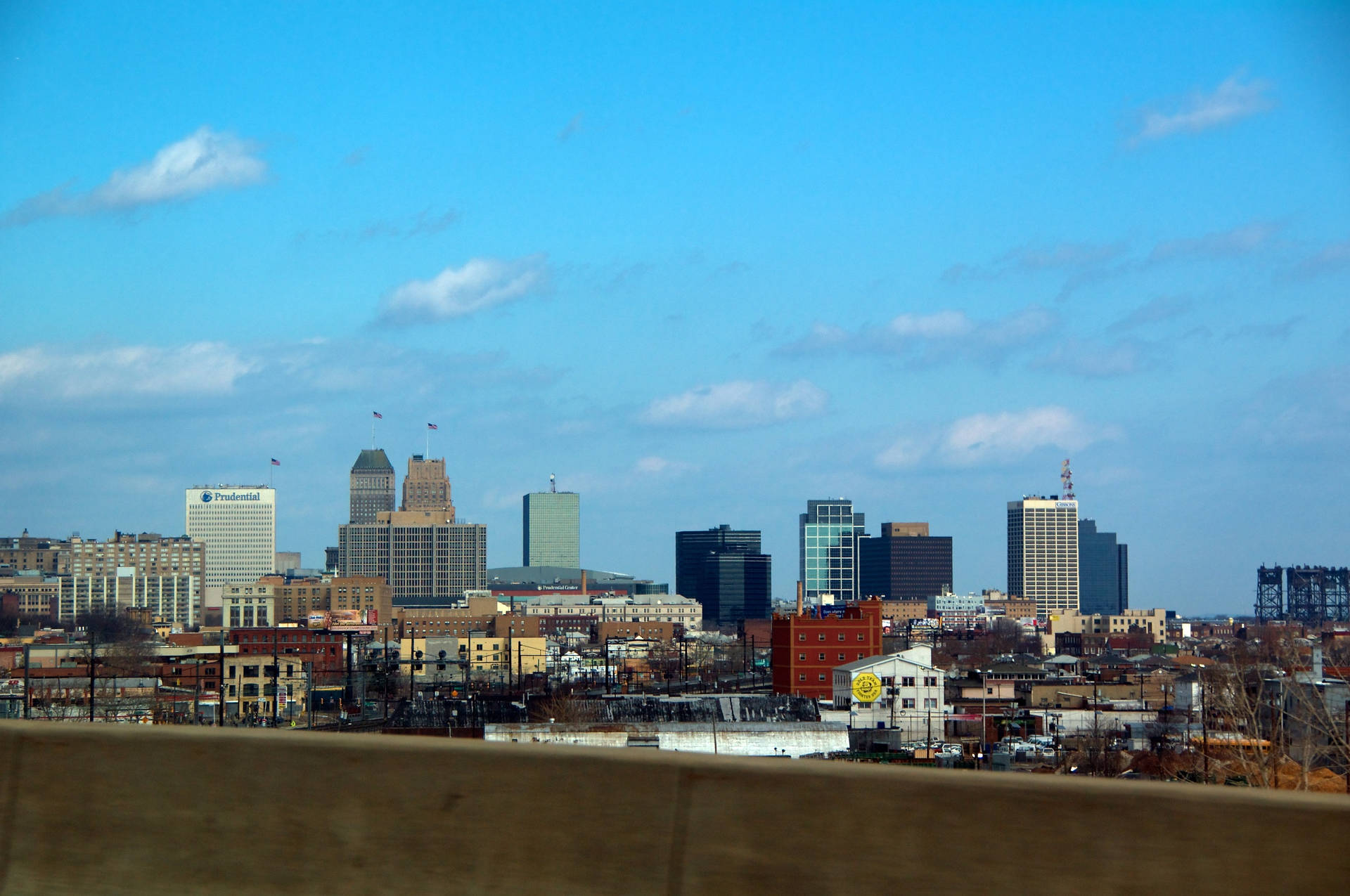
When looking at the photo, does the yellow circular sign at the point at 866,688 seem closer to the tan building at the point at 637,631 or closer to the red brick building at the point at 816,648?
the red brick building at the point at 816,648

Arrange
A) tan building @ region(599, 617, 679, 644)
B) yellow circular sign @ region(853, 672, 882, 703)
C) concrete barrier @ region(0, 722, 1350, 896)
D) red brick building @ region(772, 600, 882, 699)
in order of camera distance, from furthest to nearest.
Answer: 1. tan building @ region(599, 617, 679, 644)
2. red brick building @ region(772, 600, 882, 699)
3. yellow circular sign @ region(853, 672, 882, 703)
4. concrete barrier @ region(0, 722, 1350, 896)

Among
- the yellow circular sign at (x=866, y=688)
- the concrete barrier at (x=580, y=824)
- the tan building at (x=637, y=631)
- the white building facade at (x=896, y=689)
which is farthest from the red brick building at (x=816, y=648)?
the tan building at (x=637, y=631)

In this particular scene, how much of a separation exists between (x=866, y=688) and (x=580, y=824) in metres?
59.2

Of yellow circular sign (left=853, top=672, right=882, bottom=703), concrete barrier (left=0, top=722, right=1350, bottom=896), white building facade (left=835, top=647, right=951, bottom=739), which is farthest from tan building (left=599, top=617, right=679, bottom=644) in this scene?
concrete barrier (left=0, top=722, right=1350, bottom=896)

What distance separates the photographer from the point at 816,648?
3127 inches

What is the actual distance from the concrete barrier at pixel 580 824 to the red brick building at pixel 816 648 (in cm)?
7039

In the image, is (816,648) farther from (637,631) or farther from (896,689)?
(637,631)

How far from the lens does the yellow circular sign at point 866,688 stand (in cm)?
6300

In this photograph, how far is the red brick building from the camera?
7762 centimetres

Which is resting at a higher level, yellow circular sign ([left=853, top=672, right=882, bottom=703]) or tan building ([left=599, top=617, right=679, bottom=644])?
yellow circular sign ([left=853, top=672, right=882, bottom=703])

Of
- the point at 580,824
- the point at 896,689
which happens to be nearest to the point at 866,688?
the point at 896,689

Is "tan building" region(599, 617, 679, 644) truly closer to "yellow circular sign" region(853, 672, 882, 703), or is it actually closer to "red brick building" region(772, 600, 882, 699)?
"red brick building" region(772, 600, 882, 699)

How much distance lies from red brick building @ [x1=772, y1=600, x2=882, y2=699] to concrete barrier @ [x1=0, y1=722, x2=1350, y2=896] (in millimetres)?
70395

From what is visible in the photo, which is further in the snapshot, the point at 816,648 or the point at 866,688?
the point at 816,648
